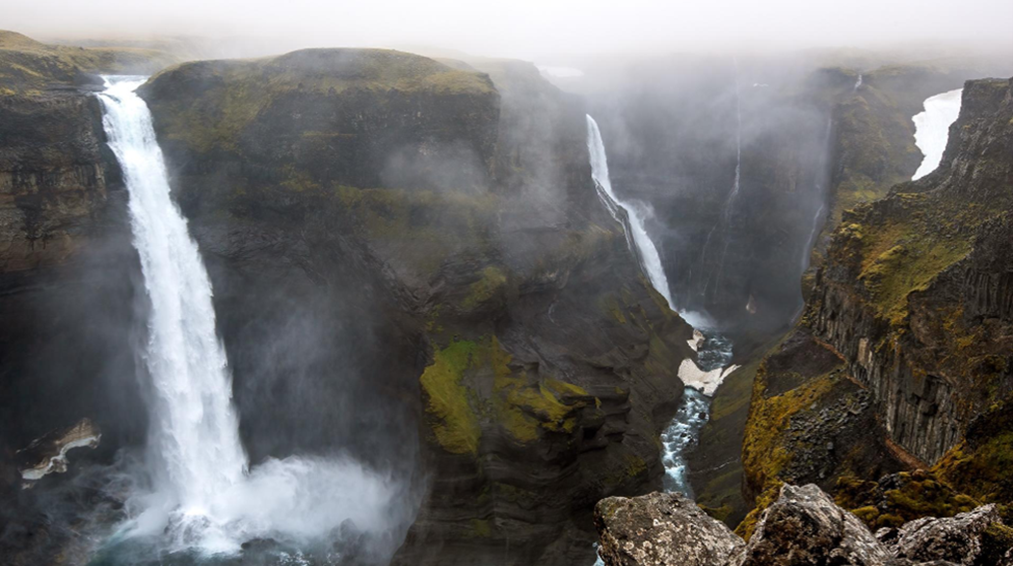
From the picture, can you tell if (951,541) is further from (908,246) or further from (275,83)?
(275,83)

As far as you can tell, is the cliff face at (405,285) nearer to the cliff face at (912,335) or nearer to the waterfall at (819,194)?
the cliff face at (912,335)

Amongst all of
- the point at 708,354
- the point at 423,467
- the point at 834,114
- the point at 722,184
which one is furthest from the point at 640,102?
the point at 423,467

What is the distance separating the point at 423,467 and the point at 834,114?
54.7 meters

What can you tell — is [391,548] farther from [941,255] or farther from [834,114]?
[834,114]

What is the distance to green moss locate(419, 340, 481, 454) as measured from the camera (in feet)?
126

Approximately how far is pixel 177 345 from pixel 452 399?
19.7 metres

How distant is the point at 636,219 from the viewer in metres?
73.6

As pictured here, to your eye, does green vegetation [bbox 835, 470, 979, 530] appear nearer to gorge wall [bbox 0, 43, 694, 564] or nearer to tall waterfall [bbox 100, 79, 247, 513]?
gorge wall [bbox 0, 43, 694, 564]

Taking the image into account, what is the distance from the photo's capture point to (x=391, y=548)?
→ 128ft

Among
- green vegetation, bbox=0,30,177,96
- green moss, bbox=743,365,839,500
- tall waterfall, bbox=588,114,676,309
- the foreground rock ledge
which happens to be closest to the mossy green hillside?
green moss, bbox=743,365,839,500

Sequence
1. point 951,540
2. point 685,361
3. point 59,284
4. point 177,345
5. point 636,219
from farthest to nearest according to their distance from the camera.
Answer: point 636,219 → point 685,361 → point 177,345 → point 59,284 → point 951,540

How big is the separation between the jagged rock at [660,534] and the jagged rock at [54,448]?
42771mm

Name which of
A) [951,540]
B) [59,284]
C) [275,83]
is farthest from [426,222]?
[951,540]

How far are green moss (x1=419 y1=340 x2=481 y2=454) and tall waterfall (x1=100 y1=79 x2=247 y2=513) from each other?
15182 mm
